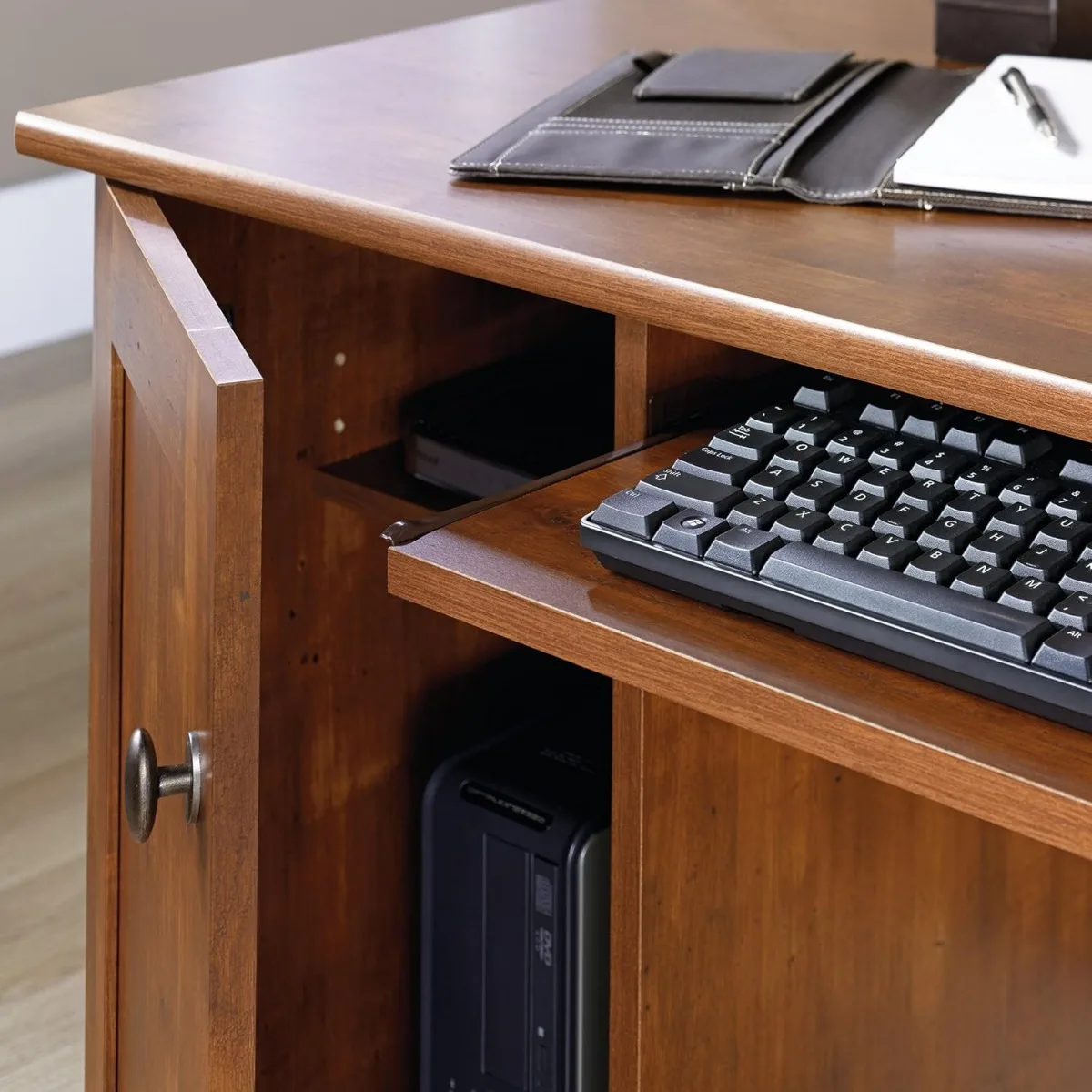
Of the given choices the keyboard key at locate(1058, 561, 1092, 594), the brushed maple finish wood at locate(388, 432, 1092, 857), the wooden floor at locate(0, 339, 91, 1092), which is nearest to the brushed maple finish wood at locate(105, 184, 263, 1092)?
the brushed maple finish wood at locate(388, 432, 1092, 857)

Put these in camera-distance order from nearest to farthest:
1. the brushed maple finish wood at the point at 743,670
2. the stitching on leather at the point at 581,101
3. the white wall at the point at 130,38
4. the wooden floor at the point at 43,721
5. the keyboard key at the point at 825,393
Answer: the brushed maple finish wood at the point at 743,670 < the keyboard key at the point at 825,393 < the stitching on leather at the point at 581,101 < the wooden floor at the point at 43,721 < the white wall at the point at 130,38

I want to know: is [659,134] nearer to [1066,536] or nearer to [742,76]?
[742,76]

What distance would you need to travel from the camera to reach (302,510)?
3.83 feet

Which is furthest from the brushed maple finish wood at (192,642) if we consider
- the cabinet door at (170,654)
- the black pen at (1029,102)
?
the black pen at (1029,102)

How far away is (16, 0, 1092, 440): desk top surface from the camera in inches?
27.1

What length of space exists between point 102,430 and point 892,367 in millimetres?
515

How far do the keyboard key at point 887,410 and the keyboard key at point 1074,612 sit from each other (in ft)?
0.55

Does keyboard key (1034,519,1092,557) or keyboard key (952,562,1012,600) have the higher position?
keyboard key (1034,519,1092,557)

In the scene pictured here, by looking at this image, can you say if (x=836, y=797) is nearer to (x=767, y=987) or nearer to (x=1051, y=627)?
(x=767, y=987)

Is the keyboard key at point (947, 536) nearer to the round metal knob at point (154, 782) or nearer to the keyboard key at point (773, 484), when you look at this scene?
the keyboard key at point (773, 484)

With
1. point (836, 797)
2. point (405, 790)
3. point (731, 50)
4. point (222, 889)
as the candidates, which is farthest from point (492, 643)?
point (222, 889)

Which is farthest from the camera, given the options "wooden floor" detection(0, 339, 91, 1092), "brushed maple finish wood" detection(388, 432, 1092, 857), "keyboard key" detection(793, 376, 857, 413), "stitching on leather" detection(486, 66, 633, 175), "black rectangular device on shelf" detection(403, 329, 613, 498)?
"wooden floor" detection(0, 339, 91, 1092)

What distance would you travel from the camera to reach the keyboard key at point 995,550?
0.67 m

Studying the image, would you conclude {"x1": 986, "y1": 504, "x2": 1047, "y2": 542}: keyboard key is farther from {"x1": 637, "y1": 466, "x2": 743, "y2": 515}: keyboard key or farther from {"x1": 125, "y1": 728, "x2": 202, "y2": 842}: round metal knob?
{"x1": 125, "y1": 728, "x2": 202, "y2": 842}: round metal knob
